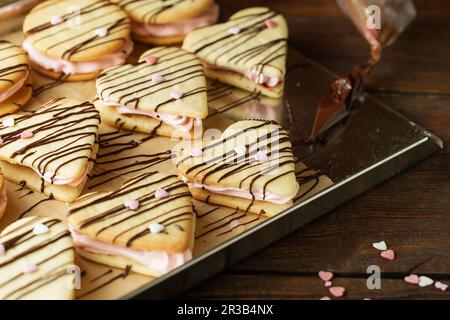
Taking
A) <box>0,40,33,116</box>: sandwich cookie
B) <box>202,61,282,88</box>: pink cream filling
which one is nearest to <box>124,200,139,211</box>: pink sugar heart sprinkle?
<box>0,40,33,116</box>: sandwich cookie

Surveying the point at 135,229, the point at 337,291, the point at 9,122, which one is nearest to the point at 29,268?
the point at 135,229

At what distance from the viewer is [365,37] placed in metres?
2.62

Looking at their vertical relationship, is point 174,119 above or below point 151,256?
above

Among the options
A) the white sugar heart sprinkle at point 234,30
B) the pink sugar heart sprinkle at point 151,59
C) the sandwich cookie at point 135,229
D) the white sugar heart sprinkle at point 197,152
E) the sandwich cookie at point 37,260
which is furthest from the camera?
the white sugar heart sprinkle at point 234,30

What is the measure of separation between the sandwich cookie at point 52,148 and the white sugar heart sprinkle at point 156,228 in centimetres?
29

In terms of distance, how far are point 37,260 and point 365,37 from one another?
4.71 ft

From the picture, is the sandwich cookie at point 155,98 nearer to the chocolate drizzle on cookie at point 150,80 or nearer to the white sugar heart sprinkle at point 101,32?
the chocolate drizzle on cookie at point 150,80

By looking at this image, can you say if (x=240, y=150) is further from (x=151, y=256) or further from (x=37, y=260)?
(x=37, y=260)

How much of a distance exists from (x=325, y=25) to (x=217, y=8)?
44 centimetres

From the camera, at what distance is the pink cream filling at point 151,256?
182 cm

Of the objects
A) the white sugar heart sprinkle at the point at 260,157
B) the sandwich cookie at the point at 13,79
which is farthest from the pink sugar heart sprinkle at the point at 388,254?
the sandwich cookie at the point at 13,79

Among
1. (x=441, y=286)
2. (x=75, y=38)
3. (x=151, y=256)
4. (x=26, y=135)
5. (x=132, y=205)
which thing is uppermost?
(x=75, y=38)

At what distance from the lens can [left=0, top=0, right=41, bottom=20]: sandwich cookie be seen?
2555 mm
